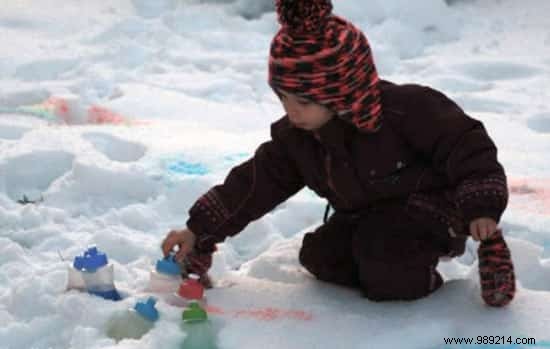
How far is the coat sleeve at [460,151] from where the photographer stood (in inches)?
55.2

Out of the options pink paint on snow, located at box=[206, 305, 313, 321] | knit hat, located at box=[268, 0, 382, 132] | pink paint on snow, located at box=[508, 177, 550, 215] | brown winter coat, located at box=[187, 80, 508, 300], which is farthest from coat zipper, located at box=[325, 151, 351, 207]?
pink paint on snow, located at box=[508, 177, 550, 215]

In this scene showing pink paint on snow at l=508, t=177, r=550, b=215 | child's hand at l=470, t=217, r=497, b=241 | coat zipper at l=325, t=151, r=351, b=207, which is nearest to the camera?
child's hand at l=470, t=217, r=497, b=241

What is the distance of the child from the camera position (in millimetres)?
1449

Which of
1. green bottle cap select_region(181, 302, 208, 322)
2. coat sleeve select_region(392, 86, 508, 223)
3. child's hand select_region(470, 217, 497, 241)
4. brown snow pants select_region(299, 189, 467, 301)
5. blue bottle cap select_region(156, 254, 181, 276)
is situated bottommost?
blue bottle cap select_region(156, 254, 181, 276)

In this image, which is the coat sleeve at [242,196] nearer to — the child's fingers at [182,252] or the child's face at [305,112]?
the child's fingers at [182,252]

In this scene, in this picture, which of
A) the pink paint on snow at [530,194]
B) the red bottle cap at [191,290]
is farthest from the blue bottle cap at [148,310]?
the pink paint on snow at [530,194]

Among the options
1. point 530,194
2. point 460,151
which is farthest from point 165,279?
point 530,194

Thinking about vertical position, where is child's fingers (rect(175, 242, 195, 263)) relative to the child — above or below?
below

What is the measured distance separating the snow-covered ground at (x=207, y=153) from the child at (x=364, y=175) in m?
0.08

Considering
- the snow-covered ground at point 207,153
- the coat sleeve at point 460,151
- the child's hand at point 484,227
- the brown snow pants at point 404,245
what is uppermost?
the coat sleeve at point 460,151

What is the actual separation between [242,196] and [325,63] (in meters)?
0.39

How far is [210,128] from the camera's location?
2.79 meters

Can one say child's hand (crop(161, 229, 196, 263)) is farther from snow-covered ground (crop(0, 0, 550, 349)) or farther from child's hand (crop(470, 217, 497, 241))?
child's hand (crop(470, 217, 497, 241))

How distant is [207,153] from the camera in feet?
8.06
